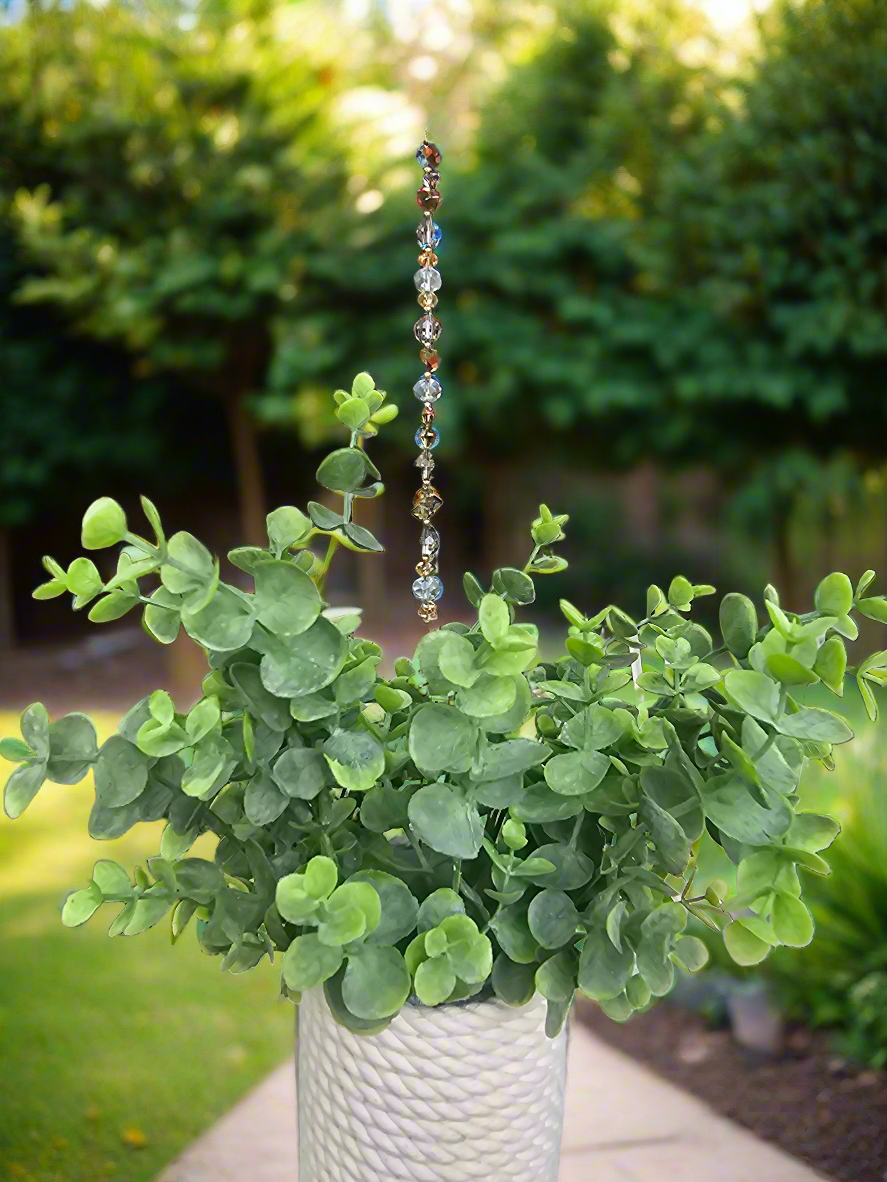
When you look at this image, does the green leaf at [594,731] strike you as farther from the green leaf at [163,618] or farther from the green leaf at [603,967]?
the green leaf at [163,618]

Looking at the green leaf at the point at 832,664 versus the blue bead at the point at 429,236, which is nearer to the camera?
the green leaf at the point at 832,664

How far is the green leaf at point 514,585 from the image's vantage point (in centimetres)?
55

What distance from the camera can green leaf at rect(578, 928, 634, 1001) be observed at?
1.56 ft

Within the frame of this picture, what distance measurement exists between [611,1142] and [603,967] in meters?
0.75

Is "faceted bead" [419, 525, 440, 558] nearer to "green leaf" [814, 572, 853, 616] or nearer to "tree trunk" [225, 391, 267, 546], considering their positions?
"green leaf" [814, 572, 853, 616]

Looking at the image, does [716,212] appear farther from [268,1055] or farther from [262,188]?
[268,1055]

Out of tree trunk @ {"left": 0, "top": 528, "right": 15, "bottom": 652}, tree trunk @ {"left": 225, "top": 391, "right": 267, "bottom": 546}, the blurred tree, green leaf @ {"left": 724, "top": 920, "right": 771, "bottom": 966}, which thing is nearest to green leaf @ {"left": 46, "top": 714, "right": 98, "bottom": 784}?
green leaf @ {"left": 724, "top": 920, "right": 771, "bottom": 966}

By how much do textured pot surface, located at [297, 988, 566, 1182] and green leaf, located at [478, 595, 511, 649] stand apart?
9.1 inches

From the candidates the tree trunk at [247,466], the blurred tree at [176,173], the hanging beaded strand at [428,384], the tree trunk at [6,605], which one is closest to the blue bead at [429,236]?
the hanging beaded strand at [428,384]

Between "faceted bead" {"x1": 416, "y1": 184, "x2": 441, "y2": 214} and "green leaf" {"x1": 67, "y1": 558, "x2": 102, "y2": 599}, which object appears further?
"faceted bead" {"x1": 416, "y1": 184, "x2": 441, "y2": 214}

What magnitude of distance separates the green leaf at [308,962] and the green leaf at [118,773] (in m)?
0.11

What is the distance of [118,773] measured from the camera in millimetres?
478

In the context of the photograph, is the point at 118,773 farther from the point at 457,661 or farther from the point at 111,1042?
the point at 111,1042

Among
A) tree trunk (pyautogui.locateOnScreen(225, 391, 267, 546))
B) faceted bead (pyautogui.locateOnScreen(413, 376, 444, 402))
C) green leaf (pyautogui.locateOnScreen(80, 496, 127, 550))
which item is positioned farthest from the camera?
tree trunk (pyautogui.locateOnScreen(225, 391, 267, 546))
